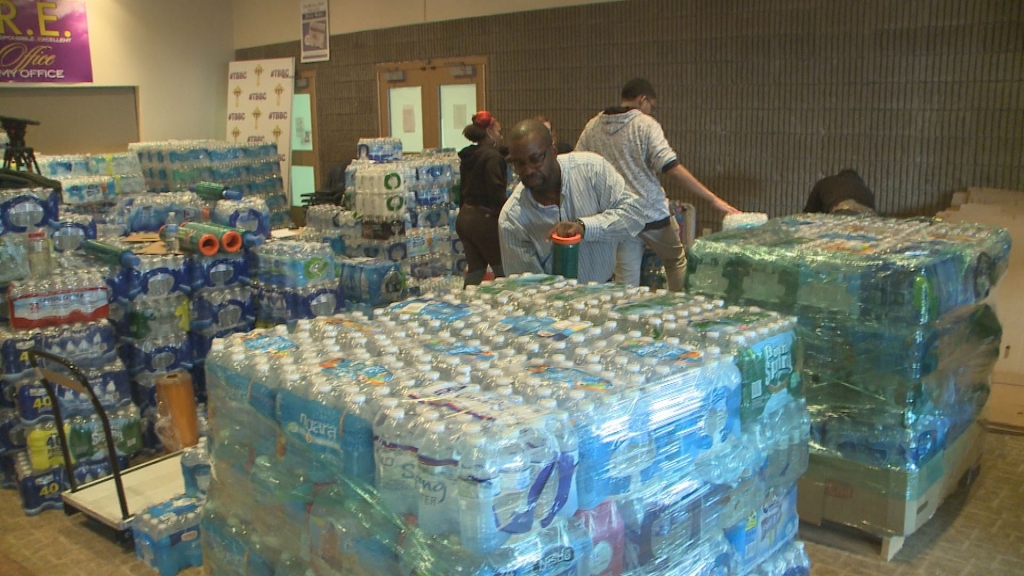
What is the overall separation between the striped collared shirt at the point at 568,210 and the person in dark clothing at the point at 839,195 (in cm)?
149

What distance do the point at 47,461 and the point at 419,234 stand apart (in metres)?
3.25

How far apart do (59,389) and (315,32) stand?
8.32 meters

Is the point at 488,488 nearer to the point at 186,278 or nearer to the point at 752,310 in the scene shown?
the point at 752,310

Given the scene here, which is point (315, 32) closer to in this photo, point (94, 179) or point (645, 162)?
point (94, 179)

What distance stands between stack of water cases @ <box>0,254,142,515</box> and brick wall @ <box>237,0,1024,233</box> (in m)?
4.95

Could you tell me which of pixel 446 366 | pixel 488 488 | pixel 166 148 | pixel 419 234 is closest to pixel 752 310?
pixel 446 366

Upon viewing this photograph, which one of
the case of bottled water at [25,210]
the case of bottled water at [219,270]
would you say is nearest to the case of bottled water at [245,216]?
the case of bottled water at [219,270]

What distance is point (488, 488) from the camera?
1.54 m

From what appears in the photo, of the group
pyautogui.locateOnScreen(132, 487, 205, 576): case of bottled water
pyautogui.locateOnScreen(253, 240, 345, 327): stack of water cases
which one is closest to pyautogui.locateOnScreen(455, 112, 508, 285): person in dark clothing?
pyautogui.locateOnScreen(253, 240, 345, 327): stack of water cases

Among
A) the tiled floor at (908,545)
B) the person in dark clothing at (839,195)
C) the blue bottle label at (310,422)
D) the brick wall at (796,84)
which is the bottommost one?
the tiled floor at (908,545)

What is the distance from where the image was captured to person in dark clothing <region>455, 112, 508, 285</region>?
5832 millimetres

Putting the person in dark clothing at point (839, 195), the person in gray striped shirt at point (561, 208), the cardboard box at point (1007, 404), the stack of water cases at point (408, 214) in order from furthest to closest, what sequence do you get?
the stack of water cases at point (408, 214), the person in dark clothing at point (839, 195), the cardboard box at point (1007, 404), the person in gray striped shirt at point (561, 208)

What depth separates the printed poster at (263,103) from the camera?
11883 millimetres

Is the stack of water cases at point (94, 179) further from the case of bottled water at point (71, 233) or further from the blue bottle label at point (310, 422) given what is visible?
the blue bottle label at point (310, 422)
